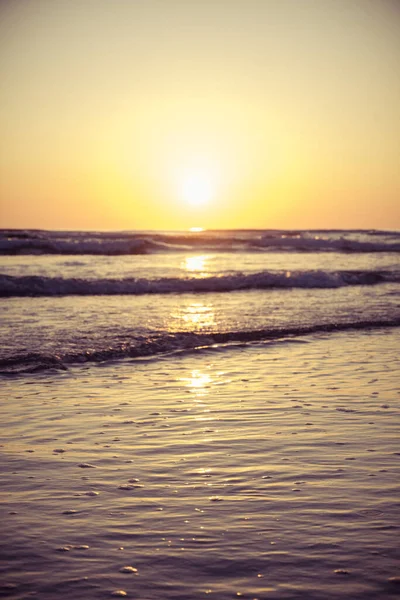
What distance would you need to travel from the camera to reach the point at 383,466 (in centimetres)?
582

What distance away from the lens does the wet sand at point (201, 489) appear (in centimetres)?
398

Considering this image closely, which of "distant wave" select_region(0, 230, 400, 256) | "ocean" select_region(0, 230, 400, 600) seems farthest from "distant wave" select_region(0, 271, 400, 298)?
"distant wave" select_region(0, 230, 400, 256)

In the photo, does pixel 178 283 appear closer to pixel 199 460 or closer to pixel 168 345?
pixel 168 345

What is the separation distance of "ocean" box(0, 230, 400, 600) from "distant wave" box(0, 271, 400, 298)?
28.7 ft

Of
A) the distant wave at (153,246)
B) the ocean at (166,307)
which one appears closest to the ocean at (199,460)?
the ocean at (166,307)

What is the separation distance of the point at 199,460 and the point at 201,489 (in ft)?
2.38

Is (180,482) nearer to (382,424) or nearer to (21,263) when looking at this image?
(382,424)

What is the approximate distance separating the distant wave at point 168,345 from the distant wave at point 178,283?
10146mm

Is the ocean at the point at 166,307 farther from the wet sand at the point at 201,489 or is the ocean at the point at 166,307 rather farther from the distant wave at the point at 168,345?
the wet sand at the point at 201,489

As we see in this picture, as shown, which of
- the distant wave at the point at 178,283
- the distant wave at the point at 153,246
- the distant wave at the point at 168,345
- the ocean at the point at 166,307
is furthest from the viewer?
the distant wave at the point at 153,246

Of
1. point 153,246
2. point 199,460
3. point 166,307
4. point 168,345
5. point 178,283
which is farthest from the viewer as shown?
point 153,246

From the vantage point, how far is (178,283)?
2652 cm

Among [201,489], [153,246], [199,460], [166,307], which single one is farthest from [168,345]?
[153,246]

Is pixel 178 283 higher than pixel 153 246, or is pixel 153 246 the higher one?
pixel 153 246
